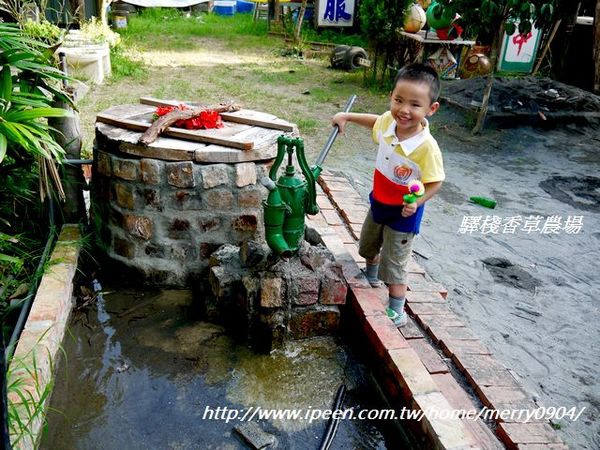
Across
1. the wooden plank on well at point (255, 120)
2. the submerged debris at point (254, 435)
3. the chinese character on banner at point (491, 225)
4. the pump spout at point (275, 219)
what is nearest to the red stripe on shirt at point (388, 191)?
the pump spout at point (275, 219)

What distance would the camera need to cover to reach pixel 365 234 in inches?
108

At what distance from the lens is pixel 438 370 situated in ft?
7.36

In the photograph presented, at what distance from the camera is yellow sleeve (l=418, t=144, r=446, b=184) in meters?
2.36

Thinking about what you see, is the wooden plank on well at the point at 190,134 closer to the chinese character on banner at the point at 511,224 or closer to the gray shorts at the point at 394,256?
the gray shorts at the point at 394,256

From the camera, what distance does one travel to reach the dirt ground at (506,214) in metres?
2.70

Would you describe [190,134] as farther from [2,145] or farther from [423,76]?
[423,76]

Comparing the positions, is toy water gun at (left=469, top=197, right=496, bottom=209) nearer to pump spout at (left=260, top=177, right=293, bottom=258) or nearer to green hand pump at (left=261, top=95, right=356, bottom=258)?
green hand pump at (left=261, top=95, right=356, bottom=258)

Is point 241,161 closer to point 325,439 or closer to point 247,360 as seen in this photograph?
point 247,360

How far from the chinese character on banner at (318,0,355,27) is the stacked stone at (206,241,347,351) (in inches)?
450

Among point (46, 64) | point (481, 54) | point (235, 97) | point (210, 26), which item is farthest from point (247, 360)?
point (210, 26)

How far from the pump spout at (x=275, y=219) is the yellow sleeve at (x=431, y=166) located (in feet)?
2.12

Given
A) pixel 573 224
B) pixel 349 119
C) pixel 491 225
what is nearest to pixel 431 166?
pixel 349 119

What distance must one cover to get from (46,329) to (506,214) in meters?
→ 3.69

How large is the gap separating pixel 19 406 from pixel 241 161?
58.1 inches
